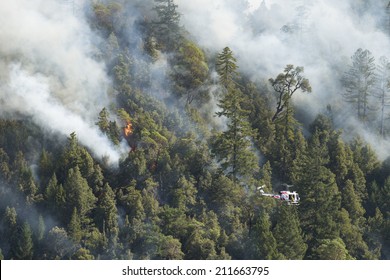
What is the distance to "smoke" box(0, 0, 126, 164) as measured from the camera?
79438mm

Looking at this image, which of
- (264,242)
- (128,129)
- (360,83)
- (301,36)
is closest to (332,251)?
(264,242)

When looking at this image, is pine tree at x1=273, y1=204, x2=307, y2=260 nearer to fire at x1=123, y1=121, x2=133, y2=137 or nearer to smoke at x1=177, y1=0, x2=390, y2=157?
fire at x1=123, y1=121, x2=133, y2=137

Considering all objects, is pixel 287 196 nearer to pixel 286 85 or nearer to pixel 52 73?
pixel 286 85

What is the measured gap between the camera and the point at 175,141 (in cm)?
8175

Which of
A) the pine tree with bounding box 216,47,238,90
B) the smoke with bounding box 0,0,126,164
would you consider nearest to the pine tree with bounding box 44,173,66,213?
the smoke with bounding box 0,0,126,164

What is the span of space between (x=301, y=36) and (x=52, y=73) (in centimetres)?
4123

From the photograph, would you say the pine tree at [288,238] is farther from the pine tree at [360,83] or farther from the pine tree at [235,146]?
the pine tree at [360,83]

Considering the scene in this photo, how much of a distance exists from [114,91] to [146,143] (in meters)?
9.44

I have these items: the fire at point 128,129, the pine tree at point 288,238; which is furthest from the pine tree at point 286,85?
the pine tree at point 288,238

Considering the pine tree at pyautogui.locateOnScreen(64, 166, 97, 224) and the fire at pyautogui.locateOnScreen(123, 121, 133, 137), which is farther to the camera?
the fire at pyautogui.locateOnScreen(123, 121, 133, 137)

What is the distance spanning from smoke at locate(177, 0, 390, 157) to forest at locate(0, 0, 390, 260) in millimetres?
379

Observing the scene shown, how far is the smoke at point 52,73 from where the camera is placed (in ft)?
261

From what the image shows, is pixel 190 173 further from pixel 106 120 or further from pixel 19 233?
pixel 19 233

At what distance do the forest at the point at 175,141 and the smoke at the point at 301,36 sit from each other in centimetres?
38
